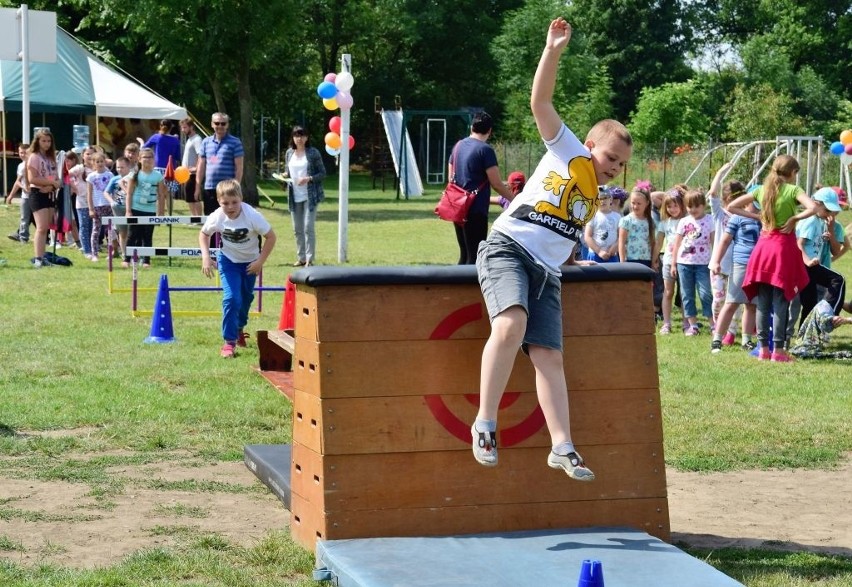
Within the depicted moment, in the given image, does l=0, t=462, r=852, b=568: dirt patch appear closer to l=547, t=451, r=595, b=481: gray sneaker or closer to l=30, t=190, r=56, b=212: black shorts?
l=547, t=451, r=595, b=481: gray sneaker

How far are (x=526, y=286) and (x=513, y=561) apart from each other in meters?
1.16

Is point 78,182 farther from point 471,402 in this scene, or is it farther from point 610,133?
point 610,133

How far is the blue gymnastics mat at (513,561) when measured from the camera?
4.78 meters

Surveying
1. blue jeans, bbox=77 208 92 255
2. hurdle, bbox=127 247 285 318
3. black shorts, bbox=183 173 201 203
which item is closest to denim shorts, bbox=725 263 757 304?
hurdle, bbox=127 247 285 318

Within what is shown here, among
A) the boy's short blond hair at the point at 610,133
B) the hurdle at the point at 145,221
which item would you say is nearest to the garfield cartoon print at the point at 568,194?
the boy's short blond hair at the point at 610,133

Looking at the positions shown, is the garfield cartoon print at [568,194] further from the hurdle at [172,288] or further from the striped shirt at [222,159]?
the striped shirt at [222,159]

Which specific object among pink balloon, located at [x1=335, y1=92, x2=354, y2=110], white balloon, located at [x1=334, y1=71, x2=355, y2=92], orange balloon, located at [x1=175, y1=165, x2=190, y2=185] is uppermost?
white balloon, located at [x1=334, y1=71, x2=355, y2=92]

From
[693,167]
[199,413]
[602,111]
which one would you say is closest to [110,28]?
[693,167]

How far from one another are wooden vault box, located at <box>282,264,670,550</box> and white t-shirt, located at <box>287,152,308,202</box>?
12.5 m

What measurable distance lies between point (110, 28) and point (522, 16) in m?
24.1

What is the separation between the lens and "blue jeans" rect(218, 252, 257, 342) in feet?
35.5

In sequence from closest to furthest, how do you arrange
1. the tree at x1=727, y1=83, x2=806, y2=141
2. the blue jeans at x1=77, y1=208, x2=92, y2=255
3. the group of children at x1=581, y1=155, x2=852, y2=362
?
the group of children at x1=581, y1=155, x2=852, y2=362 < the blue jeans at x1=77, y1=208, x2=92, y2=255 < the tree at x1=727, y1=83, x2=806, y2=141

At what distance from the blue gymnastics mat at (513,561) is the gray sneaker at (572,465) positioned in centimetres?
31

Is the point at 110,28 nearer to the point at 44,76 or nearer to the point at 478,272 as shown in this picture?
the point at 44,76
